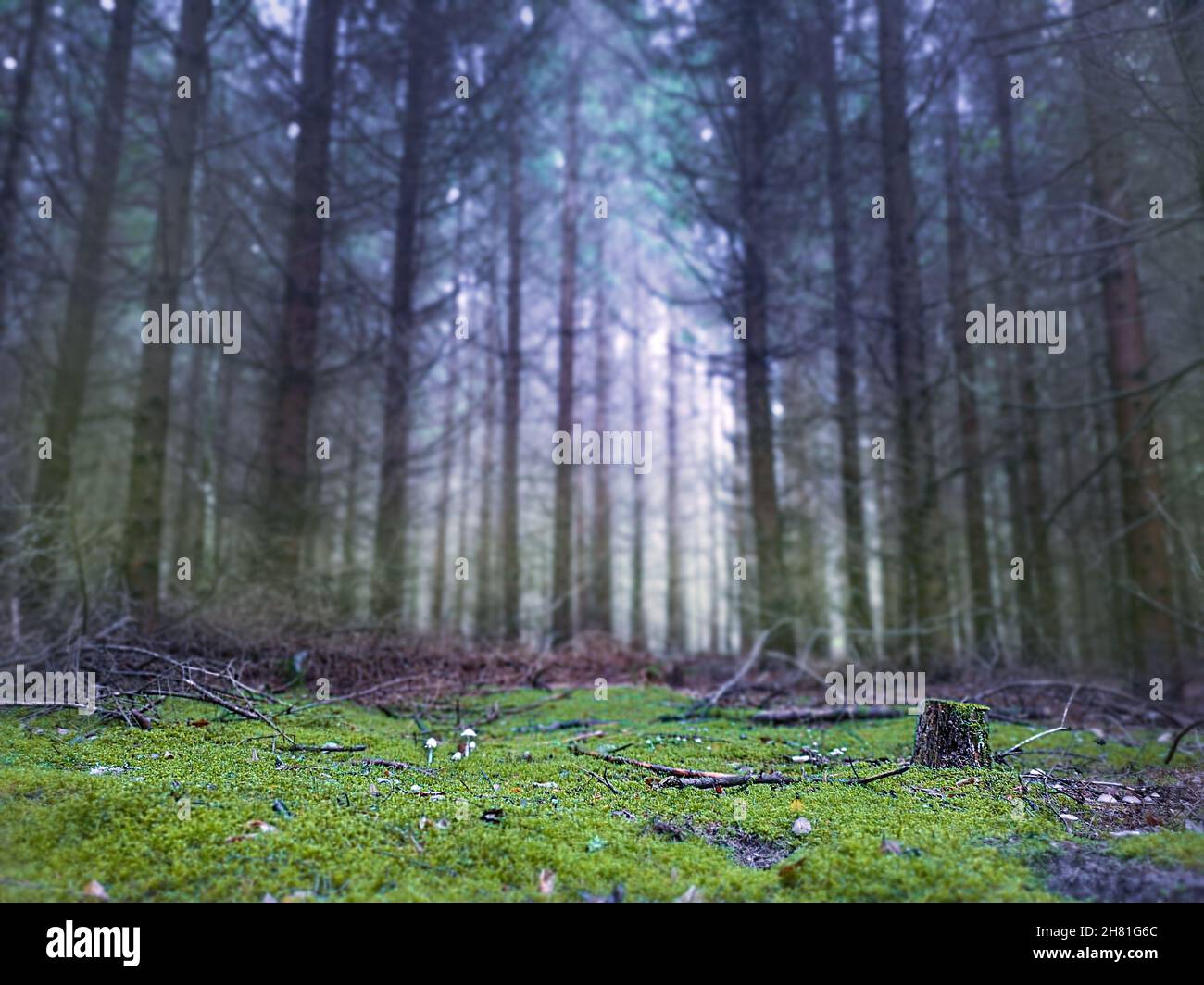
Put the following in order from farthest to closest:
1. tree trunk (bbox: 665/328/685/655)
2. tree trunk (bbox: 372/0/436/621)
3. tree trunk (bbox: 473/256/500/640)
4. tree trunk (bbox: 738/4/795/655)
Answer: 1. tree trunk (bbox: 665/328/685/655)
2. tree trunk (bbox: 473/256/500/640)
3. tree trunk (bbox: 372/0/436/621)
4. tree trunk (bbox: 738/4/795/655)

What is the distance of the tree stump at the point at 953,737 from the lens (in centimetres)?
407

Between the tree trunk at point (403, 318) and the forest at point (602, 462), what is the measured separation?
3.4 inches

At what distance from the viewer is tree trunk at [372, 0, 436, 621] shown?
12273 mm

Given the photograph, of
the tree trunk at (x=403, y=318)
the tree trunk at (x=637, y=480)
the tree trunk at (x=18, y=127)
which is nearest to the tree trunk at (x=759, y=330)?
the tree trunk at (x=403, y=318)

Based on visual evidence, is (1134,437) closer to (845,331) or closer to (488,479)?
(845,331)

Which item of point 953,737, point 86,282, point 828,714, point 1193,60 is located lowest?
point 828,714

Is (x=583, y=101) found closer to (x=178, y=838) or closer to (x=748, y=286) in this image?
(x=748, y=286)

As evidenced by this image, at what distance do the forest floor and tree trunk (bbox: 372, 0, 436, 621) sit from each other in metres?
7.58

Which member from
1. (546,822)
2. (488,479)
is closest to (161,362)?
(546,822)

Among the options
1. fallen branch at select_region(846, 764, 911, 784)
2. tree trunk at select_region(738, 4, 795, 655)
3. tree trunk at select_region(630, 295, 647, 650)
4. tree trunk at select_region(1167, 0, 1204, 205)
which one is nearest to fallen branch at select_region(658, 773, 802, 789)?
fallen branch at select_region(846, 764, 911, 784)

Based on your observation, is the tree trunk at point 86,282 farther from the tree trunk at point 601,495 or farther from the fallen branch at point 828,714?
the tree trunk at point 601,495

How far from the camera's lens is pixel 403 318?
41.6 ft

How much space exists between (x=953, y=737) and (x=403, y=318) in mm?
11087

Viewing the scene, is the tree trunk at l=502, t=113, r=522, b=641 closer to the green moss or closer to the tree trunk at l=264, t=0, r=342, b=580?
the tree trunk at l=264, t=0, r=342, b=580
